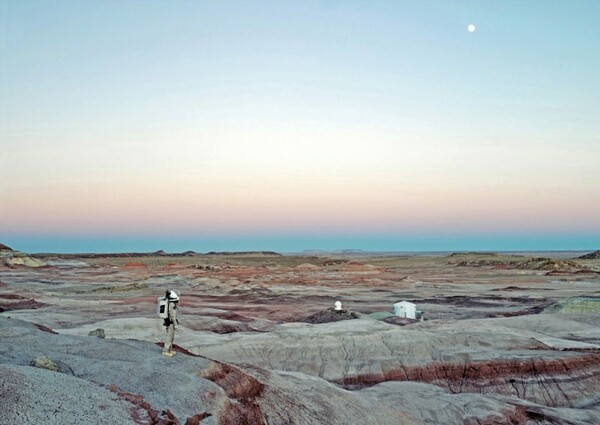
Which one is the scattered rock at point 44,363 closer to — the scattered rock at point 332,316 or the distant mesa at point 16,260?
the scattered rock at point 332,316

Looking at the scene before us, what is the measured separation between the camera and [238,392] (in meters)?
10.8

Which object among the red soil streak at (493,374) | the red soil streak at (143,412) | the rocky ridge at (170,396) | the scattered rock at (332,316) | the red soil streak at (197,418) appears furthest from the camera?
the scattered rock at (332,316)

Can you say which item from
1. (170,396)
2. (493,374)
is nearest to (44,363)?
(170,396)

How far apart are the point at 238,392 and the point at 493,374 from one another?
13253 millimetres

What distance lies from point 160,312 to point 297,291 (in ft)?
179

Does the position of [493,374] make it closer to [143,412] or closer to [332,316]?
[332,316]

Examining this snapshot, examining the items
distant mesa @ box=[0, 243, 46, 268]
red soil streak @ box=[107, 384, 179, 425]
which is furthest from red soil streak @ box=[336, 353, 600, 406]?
distant mesa @ box=[0, 243, 46, 268]

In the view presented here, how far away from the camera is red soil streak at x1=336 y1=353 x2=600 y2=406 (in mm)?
20031

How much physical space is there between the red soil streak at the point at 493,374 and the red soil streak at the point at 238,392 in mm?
9765

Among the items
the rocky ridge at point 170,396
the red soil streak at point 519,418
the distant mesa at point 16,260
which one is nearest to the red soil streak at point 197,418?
the rocky ridge at point 170,396

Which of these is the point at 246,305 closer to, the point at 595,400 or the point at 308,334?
the point at 308,334

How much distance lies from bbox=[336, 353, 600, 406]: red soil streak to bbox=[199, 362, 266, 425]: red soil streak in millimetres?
9765

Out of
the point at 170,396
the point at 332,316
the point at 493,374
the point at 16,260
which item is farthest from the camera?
the point at 16,260

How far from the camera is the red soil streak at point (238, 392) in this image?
32.1ft
